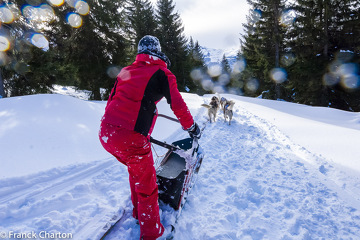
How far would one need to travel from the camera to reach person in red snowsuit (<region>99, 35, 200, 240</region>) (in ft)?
6.35

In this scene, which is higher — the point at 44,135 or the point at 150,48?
the point at 150,48

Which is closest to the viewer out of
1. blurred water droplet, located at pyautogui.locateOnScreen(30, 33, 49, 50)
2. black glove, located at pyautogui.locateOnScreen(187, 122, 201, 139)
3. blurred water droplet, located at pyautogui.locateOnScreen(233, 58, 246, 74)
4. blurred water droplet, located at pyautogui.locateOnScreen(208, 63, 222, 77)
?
black glove, located at pyautogui.locateOnScreen(187, 122, 201, 139)

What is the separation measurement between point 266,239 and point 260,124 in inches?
248

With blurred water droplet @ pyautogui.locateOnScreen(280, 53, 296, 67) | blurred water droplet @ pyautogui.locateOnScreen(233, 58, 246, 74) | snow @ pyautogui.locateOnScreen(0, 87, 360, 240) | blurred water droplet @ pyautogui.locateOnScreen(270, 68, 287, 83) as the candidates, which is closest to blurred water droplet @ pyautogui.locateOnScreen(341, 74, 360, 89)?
blurred water droplet @ pyautogui.locateOnScreen(280, 53, 296, 67)

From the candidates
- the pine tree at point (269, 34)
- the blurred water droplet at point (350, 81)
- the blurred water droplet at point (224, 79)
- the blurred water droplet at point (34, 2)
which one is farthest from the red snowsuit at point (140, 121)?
the blurred water droplet at point (224, 79)

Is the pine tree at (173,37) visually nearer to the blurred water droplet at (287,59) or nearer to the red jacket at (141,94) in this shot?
the blurred water droplet at (287,59)

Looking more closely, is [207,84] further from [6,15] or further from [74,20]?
[6,15]

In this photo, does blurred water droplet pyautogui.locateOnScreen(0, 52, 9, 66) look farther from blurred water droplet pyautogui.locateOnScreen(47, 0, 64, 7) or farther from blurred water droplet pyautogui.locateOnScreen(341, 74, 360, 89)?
blurred water droplet pyautogui.locateOnScreen(341, 74, 360, 89)

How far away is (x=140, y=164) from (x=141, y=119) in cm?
48

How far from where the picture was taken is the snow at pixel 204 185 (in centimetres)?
244

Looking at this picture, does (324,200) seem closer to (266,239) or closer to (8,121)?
(266,239)

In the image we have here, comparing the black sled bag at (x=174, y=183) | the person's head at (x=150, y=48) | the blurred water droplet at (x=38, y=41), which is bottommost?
the black sled bag at (x=174, y=183)

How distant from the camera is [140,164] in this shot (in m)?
1.99

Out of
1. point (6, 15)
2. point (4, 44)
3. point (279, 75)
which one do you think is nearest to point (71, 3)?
point (6, 15)
